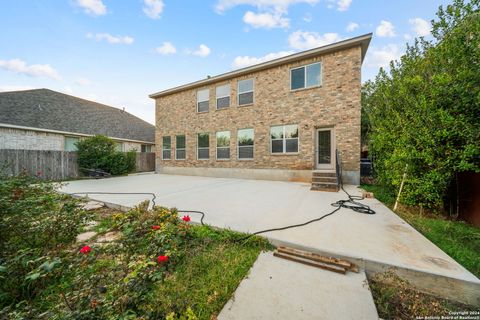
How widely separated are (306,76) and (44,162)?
14798 millimetres

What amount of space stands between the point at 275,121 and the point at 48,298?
8.96 meters

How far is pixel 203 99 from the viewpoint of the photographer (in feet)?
37.4

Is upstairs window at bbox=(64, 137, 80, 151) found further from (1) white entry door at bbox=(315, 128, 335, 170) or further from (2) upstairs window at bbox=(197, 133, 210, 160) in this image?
(1) white entry door at bbox=(315, 128, 335, 170)

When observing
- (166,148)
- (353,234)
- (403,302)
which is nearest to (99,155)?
(166,148)

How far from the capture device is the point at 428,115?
12.4ft

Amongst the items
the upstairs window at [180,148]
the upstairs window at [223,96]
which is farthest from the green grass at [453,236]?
the upstairs window at [180,148]

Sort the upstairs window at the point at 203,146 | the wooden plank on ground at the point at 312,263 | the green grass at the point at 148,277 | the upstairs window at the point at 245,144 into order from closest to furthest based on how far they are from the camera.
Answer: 1. the green grass at the point at 148,277
2. the wooden plank on ground at the point at 312,263
3. the upstairs window at the point at 245,144
4. the upstairs window at the point at 203,146

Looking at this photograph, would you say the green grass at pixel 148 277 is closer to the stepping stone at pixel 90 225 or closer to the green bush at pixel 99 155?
the stepping stone at pixel 90 225

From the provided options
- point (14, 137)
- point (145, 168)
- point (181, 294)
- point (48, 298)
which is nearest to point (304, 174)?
point (181, 294)

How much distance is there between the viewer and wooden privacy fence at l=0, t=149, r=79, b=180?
29.7 feet

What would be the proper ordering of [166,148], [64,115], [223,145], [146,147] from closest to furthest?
1. [223,145]
2. [166,148]
3. [64,115]
4. [146,147]

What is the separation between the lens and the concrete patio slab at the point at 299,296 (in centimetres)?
147

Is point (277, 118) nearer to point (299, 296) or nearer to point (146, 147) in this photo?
point (299, 296)

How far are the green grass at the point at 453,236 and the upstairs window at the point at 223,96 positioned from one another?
30.0 ft
